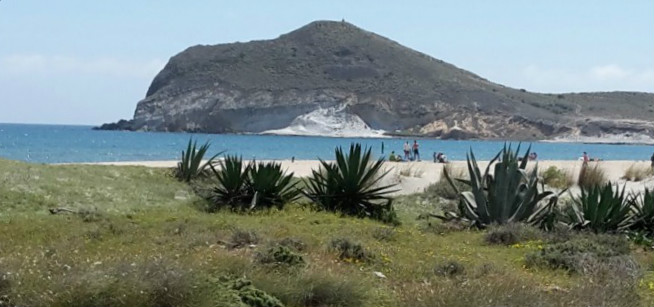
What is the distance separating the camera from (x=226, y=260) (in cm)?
791

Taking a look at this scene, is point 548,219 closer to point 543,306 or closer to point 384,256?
point 384,256

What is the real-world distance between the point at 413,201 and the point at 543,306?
12801 millimetres

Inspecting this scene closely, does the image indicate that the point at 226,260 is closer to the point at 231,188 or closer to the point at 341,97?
the point at 231,188

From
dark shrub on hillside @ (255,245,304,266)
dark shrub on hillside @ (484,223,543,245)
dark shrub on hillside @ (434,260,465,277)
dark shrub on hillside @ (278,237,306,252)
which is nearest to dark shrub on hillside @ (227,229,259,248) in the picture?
dark shrub on hillside @ (278,237,306,252)

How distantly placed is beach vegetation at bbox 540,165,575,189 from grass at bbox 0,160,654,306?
26.0ft

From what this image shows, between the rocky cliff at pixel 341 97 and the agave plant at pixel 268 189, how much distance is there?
12597cm

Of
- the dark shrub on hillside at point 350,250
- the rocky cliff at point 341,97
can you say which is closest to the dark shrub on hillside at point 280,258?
the dark shrub on hillside at point 350,250

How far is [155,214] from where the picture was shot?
567 inches

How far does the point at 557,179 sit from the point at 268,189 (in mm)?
10754

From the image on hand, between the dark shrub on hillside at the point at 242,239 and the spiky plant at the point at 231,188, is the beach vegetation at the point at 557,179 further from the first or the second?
the dark shrub on hillside at the point at 242,239

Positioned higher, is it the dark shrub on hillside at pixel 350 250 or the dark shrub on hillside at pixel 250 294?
the dark shrub on hillside at pixel 250 294

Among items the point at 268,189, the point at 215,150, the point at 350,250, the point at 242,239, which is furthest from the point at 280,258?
the point at 215,150

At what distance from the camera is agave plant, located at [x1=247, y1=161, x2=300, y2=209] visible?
16.3 metres

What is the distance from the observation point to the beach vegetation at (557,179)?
23250 mm
